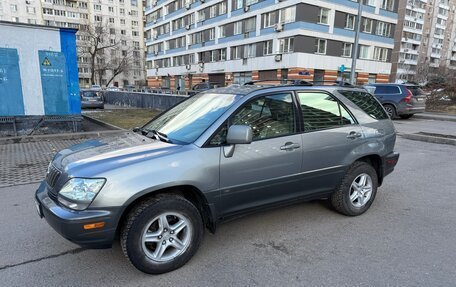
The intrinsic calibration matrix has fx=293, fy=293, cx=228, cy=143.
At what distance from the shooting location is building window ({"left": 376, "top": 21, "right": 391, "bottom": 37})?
35375 mm

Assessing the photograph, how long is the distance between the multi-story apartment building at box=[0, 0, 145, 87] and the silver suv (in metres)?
67.1

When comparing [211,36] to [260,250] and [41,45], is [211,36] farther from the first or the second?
[260,250]

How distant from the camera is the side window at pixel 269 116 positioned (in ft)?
10.3

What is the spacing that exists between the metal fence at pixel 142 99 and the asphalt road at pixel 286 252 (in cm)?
1031

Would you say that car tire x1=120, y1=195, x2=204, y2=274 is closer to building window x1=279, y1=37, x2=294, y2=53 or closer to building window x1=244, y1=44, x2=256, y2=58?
building window x1=279, y1=37, x2=294, y2=53

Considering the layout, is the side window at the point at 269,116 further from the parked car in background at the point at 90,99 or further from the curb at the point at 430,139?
the parked car in background at the point at 90,99

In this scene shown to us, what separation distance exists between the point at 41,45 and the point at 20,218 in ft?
21.6

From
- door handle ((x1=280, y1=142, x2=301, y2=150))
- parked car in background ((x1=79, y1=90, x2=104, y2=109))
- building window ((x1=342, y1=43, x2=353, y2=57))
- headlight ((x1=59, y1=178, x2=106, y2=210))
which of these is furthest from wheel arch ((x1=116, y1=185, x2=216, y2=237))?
building window ((x1=342, y1=43, x2=353, y2=57))

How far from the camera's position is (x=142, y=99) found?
1867 centimetres

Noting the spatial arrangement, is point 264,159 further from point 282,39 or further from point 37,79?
point 282,39

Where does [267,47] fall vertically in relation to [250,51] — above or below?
above

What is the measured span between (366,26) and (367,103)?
3586cm

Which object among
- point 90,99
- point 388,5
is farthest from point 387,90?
point 388,5

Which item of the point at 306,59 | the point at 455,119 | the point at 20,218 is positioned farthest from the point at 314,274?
the point at 306,59
